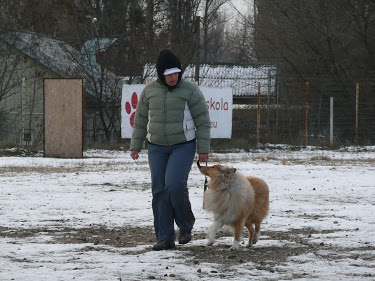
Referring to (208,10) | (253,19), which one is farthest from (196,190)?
(208,10)

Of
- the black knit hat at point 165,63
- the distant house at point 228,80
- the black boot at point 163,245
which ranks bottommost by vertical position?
the black boot at point 163,245

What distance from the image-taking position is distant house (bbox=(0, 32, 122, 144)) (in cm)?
2386

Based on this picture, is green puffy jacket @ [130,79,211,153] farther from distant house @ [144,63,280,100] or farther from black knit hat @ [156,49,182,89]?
distant house @ [144,63,280,100]

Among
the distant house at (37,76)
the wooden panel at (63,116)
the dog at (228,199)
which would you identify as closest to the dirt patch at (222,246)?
the dog at (228,199)

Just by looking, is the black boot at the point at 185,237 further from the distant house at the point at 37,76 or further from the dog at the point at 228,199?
the distant house at the point at 37,76

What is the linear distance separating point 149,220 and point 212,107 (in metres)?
13.5

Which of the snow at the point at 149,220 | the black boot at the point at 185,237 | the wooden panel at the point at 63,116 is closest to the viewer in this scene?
the snow at the point at 149,220

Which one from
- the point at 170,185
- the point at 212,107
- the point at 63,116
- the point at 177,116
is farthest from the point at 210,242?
the point at 212,107

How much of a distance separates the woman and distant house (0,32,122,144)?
15643 mm

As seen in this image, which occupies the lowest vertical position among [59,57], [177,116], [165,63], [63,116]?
[177,116]

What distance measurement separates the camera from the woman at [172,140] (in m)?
6.59

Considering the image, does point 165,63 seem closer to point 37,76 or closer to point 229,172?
point 229,172

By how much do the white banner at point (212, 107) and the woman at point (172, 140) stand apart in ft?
47.1

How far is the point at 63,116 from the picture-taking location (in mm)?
19906
